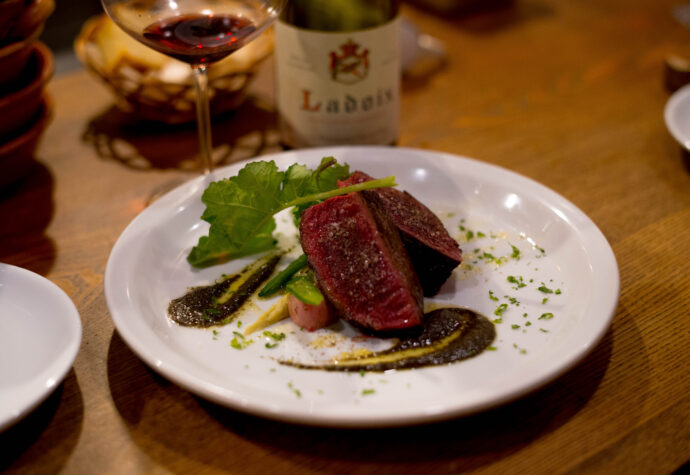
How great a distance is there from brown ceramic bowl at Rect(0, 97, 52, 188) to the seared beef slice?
34.1 inches

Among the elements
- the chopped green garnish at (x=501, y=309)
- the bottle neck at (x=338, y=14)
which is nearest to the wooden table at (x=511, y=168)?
the chopped green garnish at (x=501, y=309)

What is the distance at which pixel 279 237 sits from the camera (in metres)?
1.61

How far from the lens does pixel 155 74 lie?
1.99m

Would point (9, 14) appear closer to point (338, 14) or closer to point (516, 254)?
point (338, 14)

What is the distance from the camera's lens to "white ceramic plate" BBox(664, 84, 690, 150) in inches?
76.4

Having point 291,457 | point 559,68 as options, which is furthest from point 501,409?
point 559,68

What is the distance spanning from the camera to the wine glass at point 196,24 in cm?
154

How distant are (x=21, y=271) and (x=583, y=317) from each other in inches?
42.6

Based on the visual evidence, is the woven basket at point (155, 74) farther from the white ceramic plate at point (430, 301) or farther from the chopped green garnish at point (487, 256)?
the chopped green garnish at point (487, 256)

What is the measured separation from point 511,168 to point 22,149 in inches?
55.2

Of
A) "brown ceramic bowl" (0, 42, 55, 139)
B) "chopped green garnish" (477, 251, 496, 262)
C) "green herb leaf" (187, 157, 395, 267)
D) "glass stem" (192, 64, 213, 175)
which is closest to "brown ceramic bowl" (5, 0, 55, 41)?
"brown ceramic bowl" (0, 42, 55, 139)

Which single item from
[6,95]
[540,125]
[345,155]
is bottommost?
[540,125]

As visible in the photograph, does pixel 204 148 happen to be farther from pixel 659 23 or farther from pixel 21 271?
pixel 659 23

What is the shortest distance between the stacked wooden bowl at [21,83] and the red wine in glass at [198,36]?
0.99 ft
